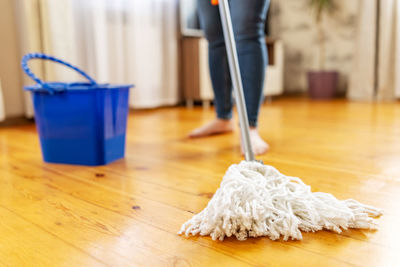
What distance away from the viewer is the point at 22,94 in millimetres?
2025

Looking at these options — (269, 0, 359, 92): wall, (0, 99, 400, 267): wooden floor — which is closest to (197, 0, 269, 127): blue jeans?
(0, 99, 400, 267): wooden floor

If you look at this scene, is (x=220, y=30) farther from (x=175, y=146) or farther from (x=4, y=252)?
(x=4, y=252)

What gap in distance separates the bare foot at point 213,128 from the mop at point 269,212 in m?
0.83

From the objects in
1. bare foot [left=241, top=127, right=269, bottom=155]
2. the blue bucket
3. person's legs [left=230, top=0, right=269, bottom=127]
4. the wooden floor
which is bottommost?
the wooden floor

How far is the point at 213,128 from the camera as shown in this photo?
5.00 feet

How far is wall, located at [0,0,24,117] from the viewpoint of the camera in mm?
1916

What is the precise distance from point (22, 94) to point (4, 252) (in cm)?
165

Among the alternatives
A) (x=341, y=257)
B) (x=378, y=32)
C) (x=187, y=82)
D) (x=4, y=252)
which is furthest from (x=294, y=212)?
(x=378, y=32)

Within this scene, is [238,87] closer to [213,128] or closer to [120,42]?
[213,128]

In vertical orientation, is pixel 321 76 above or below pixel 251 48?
below

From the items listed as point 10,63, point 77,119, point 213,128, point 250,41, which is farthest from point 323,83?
point 77,119

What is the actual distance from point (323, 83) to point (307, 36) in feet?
1.96

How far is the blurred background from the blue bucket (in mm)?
930

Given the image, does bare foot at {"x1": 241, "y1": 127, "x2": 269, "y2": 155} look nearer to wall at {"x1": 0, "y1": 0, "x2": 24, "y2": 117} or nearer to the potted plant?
wall at {"x1": 0, "y1": 0, "x2": 24, "y2": 117}
